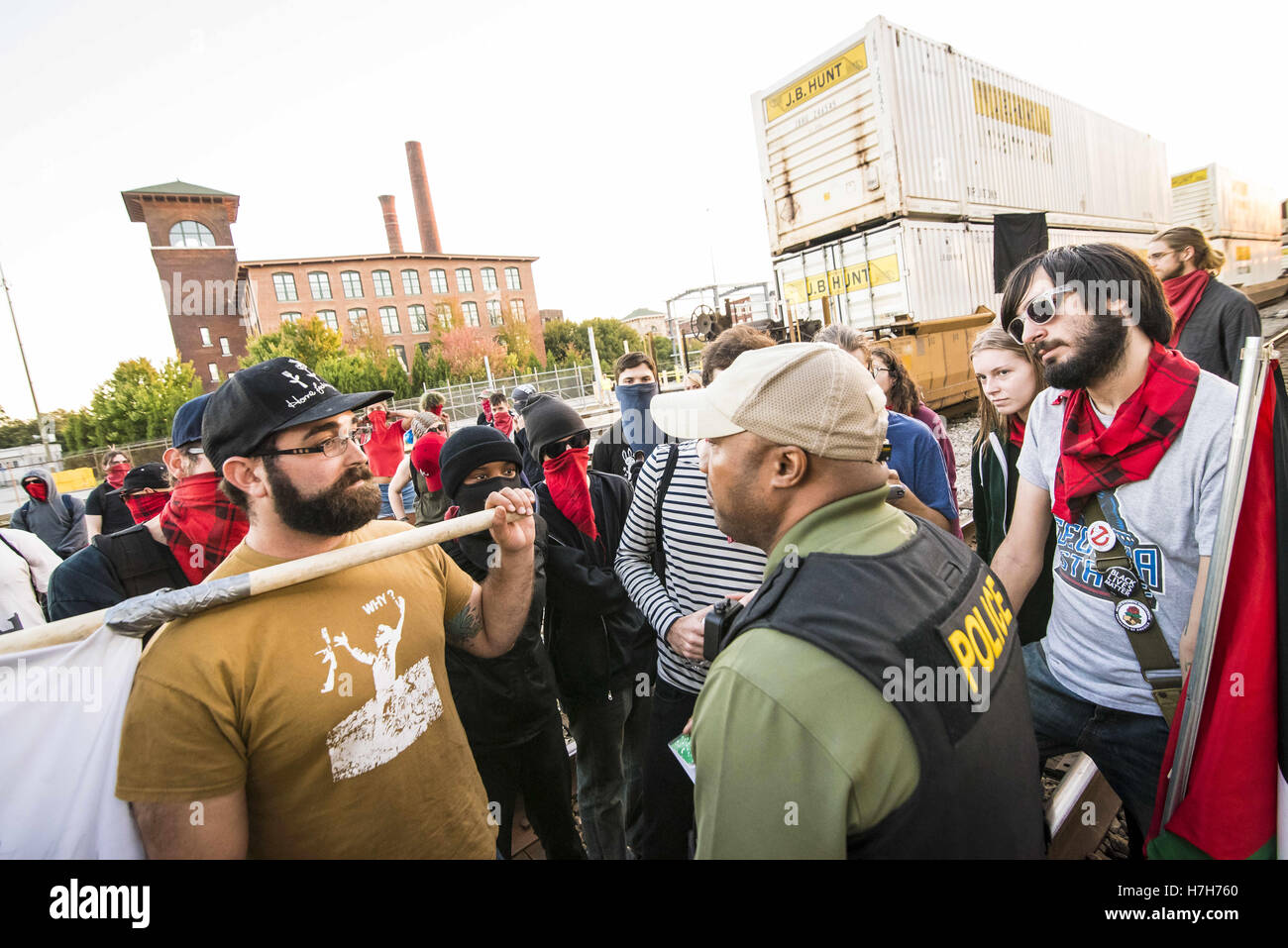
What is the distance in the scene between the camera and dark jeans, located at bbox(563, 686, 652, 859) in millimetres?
2658

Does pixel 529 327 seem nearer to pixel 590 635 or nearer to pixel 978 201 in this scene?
pixel 978 201

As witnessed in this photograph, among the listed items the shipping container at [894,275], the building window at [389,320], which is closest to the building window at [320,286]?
the building window at [389,320]

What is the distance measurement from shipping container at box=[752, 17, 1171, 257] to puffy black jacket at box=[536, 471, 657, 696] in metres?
10.3

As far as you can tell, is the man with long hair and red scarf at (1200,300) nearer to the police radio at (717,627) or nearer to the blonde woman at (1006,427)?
the blonde woman at (1006,427)

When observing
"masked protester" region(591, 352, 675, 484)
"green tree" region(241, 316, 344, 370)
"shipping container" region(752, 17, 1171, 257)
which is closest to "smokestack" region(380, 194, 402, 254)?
"green tree" region(241, 316, 344, 370)

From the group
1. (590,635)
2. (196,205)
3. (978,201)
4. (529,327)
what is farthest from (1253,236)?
(196,205)

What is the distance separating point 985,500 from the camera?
298 cm

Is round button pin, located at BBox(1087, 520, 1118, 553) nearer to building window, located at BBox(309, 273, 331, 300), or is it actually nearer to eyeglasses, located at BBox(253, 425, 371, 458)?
eyeglasses, located at BBox(253, 425, 371, 458)

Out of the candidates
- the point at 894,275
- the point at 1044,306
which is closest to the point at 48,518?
the point at 1044,306

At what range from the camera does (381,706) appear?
5.04ft

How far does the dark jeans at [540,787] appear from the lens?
2412 mm

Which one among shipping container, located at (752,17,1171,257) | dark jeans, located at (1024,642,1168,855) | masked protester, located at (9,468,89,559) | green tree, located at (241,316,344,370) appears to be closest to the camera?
dark jeans, located at (1024,642,1168,855)

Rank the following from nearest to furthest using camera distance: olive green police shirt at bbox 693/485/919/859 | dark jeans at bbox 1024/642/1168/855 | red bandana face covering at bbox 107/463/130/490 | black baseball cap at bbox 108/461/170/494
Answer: olive green police shirt at bbox 693/485/919/859 < dark jeans at bbox 1024/642/1168/855 < black baseball cap at bbox 108/461/170/494 < red bandana face covering at bbox 107/463/130/490

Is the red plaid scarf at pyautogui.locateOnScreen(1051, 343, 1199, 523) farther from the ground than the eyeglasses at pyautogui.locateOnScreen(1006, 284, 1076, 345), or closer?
closer
